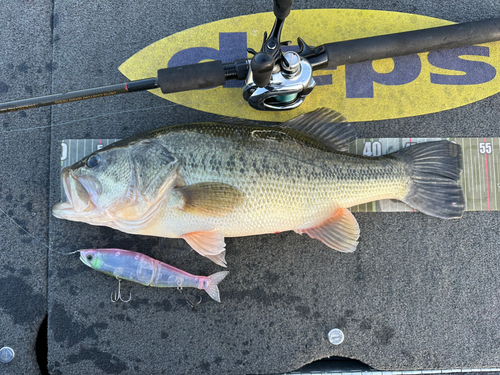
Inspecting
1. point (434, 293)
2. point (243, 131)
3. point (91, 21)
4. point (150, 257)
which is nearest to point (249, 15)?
point (243, 131)

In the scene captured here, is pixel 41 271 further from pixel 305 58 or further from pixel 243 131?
pixel 305 58

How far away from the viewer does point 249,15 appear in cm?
206

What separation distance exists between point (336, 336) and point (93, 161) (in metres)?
1.73

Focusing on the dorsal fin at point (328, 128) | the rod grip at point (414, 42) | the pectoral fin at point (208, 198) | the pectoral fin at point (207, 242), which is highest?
the rod grip at point (414, 42)

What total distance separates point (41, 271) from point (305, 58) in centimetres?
204

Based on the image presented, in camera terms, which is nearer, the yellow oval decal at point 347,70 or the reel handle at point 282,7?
the reel handle at point 282,7

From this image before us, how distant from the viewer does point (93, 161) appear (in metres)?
1.59

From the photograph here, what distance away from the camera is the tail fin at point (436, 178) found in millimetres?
1854

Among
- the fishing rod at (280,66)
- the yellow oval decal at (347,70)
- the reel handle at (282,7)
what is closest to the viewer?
the reel handle at (282,7)

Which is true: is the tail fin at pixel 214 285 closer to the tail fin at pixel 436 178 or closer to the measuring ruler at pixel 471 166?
the measuring ruler at pixel 471 166

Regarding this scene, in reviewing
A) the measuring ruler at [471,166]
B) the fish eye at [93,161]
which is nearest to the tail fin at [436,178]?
the measuring ruler at [471,166]

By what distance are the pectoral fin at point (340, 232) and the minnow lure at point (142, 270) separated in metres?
0.71

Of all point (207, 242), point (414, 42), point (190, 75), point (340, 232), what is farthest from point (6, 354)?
point (414, 42)

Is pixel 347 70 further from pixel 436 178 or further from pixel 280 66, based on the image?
pixel 436 178
